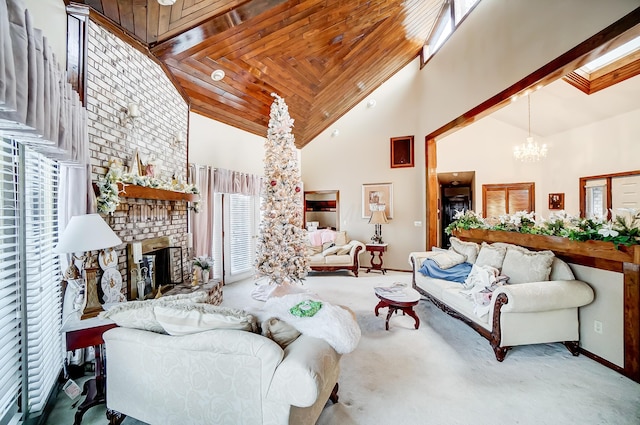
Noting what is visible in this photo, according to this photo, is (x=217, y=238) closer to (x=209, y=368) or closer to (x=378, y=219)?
(x=378, y=219)

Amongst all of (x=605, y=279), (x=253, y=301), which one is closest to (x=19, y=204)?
(x=253, y=301)

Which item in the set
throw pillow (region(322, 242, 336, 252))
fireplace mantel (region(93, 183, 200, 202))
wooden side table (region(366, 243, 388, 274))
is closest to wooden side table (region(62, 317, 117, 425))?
fireplace mantel (region(93, 183, 200, 202))

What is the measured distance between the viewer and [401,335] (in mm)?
3148

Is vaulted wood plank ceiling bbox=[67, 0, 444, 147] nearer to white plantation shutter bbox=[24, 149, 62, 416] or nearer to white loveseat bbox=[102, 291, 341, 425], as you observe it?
white plantation shutter bbox=[24, 149, 62, 416]

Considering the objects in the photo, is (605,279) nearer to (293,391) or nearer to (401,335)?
(401,335)

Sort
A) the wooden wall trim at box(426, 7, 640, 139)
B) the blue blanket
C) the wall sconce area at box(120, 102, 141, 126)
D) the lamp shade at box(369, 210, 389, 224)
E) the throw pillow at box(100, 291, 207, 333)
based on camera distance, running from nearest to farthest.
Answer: the throw pillow at box(100, 291, 207, 333)
the wooden wall trim at box(426, 7, 640, 139)
the wall sconce area at box(120, 102, 141, 126)
the blue blanket
the lamp shade at box(369, 210, 389, 224)

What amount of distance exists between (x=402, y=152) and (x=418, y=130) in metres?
0.60

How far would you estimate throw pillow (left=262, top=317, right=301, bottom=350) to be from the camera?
1.64 m

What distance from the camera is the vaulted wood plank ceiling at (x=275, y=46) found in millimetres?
2852

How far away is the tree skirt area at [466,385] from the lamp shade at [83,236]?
2042 millimetres

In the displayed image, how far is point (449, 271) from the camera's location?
3.88 m

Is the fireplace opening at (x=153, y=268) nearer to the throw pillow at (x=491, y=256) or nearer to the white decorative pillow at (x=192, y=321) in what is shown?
the white decorative pillow at (x=192, y=321)

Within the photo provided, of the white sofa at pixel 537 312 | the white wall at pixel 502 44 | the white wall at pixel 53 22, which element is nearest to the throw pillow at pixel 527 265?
the white sofa at pixel 537 312

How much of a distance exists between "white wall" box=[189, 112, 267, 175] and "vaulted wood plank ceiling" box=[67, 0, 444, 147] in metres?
0.16
